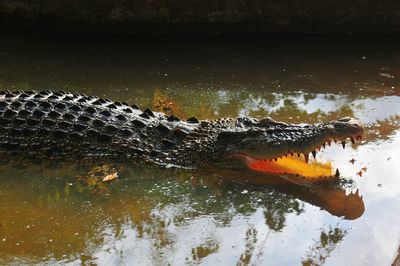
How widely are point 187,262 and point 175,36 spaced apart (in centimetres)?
A: 460

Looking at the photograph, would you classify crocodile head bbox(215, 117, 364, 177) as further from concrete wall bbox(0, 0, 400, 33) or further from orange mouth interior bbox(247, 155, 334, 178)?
concrete wall bbox(0, 0, 400, 33)

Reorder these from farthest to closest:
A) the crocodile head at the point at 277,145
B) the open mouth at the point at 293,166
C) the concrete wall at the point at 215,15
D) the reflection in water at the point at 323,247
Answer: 1. the concrete wall at the point at 215,15
2. the open mouth at the point at 293,166
3. the crocodile head at the point at 277,145
4. the reflection in water at the point at 323,247

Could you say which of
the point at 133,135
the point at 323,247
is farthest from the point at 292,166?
the point at 133,135

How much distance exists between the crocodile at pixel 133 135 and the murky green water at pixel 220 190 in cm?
17

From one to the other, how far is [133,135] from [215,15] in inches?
128

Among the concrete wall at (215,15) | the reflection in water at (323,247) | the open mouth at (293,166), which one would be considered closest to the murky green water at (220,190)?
the reflection in water at (323,247)

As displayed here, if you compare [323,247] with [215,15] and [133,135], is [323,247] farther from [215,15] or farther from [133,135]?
[215,15]

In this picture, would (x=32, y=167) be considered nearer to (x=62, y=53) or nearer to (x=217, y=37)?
(x=62, y=53)

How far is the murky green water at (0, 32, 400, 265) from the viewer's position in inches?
152

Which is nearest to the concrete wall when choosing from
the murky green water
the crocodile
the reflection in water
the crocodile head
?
the murky green water

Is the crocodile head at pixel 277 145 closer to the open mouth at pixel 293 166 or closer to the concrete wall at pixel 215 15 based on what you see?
the open mouth at pixel 293 166

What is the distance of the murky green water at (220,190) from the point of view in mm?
3857

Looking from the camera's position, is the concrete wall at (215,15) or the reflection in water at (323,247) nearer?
the reflection in water at (323,247)

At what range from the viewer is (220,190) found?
4523mm
